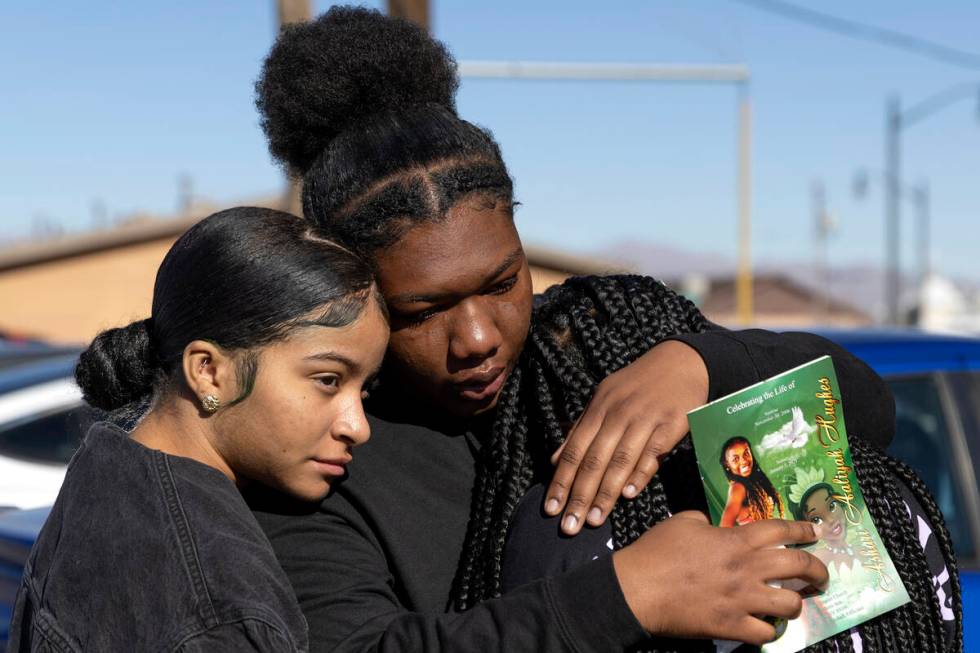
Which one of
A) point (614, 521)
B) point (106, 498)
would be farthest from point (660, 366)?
point (106, 498)

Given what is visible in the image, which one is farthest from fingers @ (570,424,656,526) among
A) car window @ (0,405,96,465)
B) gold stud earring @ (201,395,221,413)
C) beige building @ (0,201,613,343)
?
beige building @ (0,201,613,343)

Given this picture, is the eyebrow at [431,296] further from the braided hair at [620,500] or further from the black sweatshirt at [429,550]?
the black sweatshirt at [429,550]

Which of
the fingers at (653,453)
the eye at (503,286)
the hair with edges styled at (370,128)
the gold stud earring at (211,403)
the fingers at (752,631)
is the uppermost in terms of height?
the hair with edges styled at (370,128)

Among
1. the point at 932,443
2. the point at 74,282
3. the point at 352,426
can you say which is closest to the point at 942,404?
the point at 932,443

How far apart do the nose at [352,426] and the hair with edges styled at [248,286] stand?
141 millimetres

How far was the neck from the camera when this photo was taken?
1816 mm

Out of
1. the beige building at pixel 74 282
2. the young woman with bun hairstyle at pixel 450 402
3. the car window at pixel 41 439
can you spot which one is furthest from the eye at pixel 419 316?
the beige building at pixel 74 282

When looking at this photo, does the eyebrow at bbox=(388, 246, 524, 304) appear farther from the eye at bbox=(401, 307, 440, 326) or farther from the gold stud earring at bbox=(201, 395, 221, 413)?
the gold stud earring at bbox=(201, 395, 221, 413)

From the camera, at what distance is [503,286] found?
1982mm

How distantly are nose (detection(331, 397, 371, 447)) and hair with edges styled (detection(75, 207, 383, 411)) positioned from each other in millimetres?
141

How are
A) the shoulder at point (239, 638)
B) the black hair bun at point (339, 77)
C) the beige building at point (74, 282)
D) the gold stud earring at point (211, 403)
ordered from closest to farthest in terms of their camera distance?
the shoulder at point (239, 638), the gold stud earring at point (211, 403), the black hair bun at point (339, 77), the beige building at point (74, 282)

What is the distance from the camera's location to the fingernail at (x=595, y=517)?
169 centimetres

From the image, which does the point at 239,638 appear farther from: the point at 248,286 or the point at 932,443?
the point at 932,443

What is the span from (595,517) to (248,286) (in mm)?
622
